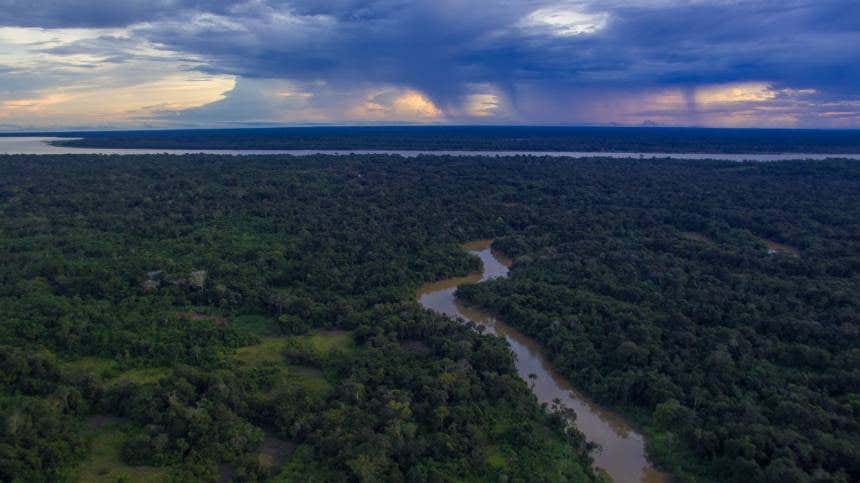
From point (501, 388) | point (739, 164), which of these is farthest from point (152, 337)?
point (739, 164)

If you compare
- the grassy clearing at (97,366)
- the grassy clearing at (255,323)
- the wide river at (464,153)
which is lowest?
the grassy clearing at (97,366)

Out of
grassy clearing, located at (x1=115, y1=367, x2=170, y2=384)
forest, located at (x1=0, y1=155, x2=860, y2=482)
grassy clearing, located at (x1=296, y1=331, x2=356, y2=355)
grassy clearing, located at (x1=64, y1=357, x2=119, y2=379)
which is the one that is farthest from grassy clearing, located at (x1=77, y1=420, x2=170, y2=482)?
grassy clearing, located at (x1=296, y1=331, x2=356, y2=355)

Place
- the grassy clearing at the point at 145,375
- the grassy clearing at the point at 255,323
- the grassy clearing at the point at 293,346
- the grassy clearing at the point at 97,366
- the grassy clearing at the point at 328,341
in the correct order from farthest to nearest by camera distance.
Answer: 1. the grassy clearing at the point at 255,323
2. the grassy clearing at the point at 328,341
3. the grassy clearing at the point at 293,346
4. the grassy clearing at the point at 97,366
5. the grassy clearing at the point at 145,375

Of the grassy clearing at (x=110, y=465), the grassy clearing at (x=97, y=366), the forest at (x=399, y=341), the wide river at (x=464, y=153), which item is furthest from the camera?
the wide river at (x=464, y=153)

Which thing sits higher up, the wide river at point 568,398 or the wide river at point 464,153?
the wide river at point 464,153

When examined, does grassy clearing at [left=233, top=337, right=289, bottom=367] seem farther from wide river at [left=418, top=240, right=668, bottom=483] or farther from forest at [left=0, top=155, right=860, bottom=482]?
wide river at [left=418, top=240, right=668, bottom=483]

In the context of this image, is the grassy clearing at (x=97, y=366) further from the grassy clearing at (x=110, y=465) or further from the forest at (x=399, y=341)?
the grassy clearing at (x=110, y=465)

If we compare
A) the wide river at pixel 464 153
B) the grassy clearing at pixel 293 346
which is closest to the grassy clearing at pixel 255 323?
the grassy clearing at pixel 293 346
